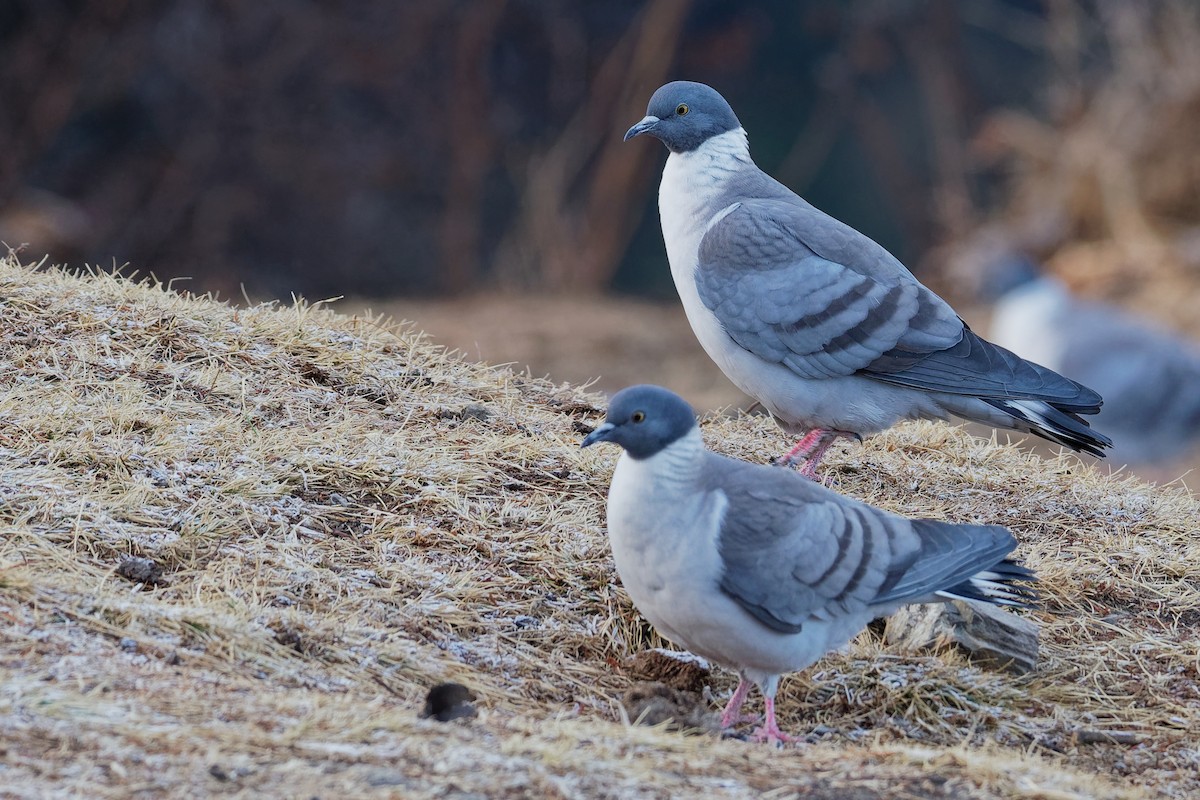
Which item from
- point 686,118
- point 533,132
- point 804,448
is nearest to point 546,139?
point 533,132

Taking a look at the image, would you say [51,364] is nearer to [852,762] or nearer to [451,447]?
[451,447]

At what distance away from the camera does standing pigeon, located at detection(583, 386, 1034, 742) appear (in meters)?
3.10

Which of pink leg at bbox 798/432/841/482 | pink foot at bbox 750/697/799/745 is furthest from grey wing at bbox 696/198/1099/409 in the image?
pink foot at bbox 750/697/799/745

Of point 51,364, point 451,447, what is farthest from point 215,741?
point 51,364

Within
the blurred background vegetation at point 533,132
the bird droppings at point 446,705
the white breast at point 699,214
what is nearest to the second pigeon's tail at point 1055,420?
the white breast at point 699,214

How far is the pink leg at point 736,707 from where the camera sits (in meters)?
3.26

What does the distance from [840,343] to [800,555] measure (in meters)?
1.39

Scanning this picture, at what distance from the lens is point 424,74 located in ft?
40.7

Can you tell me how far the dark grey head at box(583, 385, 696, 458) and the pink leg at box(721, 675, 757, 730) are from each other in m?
0.64

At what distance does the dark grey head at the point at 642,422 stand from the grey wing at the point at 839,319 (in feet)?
4.50

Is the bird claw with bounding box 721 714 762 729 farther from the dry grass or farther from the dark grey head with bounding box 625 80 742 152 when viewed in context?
the dark grey head with bounding box 625 80 742 152

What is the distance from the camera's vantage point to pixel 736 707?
331cm

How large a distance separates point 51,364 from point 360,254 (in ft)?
27.5

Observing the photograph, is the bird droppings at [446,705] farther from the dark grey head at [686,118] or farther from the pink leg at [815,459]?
the dark grey head at [686,118]
